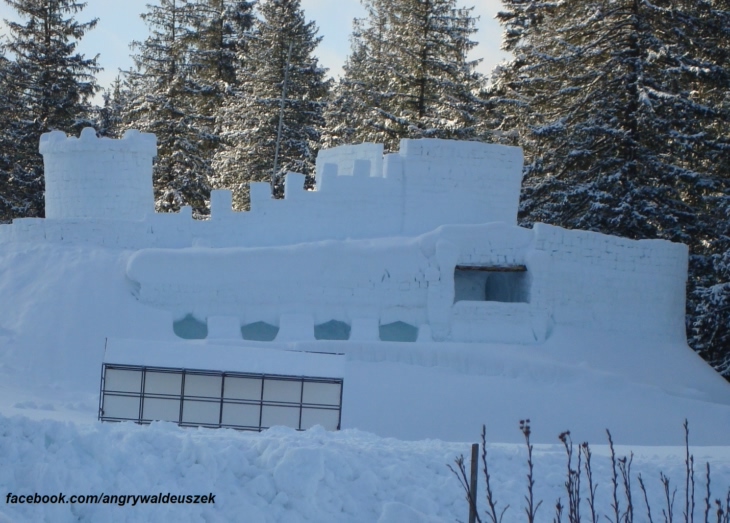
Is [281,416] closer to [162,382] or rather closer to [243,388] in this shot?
[243,388]

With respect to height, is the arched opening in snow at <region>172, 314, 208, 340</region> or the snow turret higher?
the snow turret

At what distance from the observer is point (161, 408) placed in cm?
1328

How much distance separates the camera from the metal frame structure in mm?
13148

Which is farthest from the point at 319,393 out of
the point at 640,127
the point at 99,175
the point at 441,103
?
the point at 441,103

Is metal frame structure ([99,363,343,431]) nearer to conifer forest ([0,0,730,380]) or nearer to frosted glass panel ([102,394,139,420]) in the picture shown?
frosted glass panel ([102,394,139,420])

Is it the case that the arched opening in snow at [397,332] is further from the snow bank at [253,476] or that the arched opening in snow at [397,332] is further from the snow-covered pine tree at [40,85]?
the snow-covered pine tree at [40,85]

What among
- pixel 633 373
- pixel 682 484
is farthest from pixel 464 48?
pixel 682 484

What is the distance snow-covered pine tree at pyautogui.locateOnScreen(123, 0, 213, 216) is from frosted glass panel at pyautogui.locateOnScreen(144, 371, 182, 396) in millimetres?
17162

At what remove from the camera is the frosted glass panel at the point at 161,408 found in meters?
13.2

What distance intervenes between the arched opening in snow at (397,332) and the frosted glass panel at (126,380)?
556cm

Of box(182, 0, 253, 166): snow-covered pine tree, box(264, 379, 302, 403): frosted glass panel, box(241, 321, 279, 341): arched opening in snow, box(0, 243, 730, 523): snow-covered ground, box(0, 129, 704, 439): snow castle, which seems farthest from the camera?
box(182, 0, 253, 166): snow-covered pine tree

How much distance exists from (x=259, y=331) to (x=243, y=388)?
Answer: 4.58 metres

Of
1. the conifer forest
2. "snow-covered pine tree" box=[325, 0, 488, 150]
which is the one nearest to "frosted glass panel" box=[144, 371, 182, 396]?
the conifer forest

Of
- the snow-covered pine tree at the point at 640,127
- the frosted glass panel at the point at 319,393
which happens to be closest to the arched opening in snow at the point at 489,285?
the snow-covered pine tree at the point at 640,127
